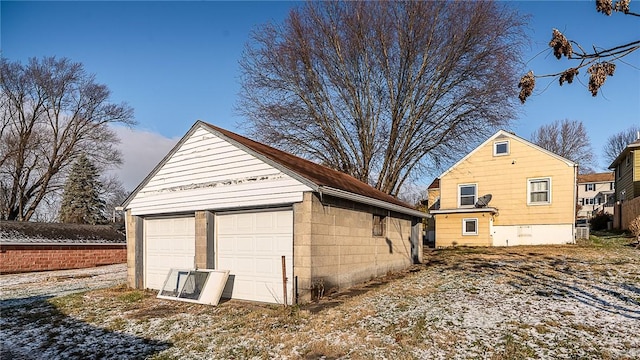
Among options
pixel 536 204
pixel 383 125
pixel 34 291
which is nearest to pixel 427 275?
pixel 383 125

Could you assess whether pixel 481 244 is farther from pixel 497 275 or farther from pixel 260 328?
pixel 260 328

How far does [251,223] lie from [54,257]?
16187 millimetres

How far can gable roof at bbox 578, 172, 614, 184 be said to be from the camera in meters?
47.3

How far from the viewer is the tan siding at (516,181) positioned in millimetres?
19594

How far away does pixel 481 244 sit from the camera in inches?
829

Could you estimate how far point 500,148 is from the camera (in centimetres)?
2123

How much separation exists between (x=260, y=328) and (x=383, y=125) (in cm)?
1491

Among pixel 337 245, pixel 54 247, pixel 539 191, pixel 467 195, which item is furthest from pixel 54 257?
pixel 539 191

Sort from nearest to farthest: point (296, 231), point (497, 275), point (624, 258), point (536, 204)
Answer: point (296, 231) < point (497, 275) < point (624, 258) < point (536, 204)

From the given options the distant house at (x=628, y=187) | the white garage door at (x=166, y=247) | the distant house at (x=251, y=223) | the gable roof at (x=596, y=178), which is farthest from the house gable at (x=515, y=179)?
the gable roof at (x=596, y=178)

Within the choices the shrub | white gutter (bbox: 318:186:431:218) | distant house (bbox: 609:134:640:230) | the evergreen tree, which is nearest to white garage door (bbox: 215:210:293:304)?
white gutter (bbox: 318:186:431:218)

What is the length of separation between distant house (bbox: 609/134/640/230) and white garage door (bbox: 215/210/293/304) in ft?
64.6

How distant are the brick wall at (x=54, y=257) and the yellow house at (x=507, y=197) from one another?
63.5 feet

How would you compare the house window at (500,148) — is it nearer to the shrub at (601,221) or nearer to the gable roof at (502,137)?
the gable roof at (502,137)
